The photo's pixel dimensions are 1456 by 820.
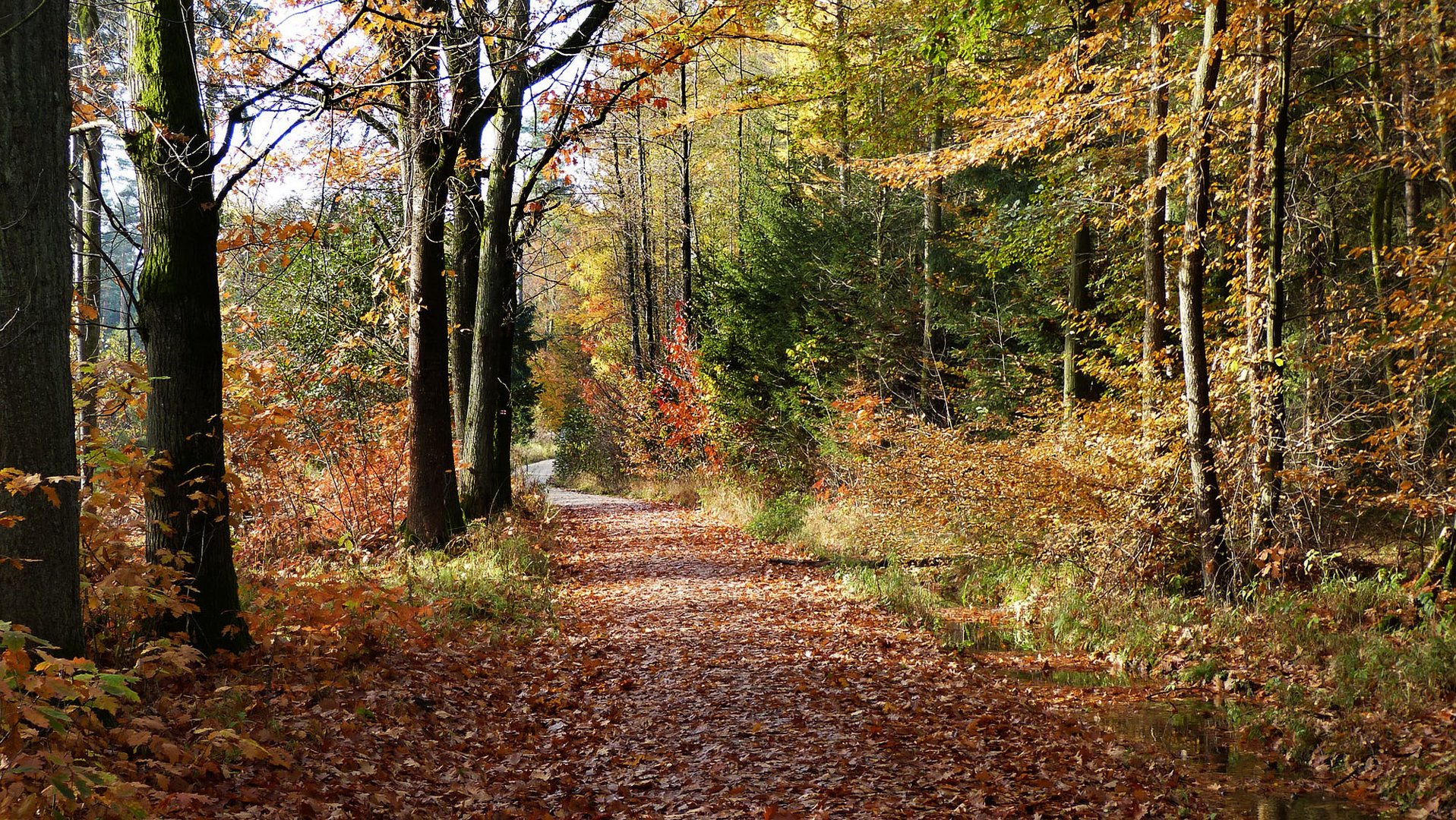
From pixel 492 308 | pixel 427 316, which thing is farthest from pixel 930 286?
pixel 427 316

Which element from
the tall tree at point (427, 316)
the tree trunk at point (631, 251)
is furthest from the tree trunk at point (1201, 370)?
the tree trunk at point (631, 251)

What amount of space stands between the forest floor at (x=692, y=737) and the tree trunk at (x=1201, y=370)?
9.36 feet

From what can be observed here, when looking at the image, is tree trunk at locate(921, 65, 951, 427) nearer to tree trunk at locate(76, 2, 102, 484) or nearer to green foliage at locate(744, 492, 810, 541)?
green foliage at locate(744, 492, 810, 541)

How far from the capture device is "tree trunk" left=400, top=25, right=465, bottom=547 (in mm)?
10633

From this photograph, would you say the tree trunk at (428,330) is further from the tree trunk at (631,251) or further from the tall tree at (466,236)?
the tree trunk at (631,251)

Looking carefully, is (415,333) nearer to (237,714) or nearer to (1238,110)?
(237,714)

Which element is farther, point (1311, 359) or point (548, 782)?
point (1311, 359)

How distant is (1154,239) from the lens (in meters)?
10.7

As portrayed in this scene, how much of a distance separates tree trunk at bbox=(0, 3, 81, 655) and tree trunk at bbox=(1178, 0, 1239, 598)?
30.4 ft

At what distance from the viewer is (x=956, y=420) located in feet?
57.4

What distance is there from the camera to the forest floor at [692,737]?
509cm

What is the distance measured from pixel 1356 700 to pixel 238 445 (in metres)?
10.1

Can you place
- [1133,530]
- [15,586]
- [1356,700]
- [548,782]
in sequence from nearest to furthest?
[15,586] < [548,782] < [1356,700] < [1133,530]

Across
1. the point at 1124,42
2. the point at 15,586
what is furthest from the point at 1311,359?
the point at 15,586
